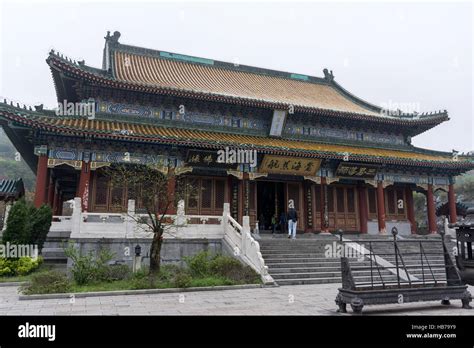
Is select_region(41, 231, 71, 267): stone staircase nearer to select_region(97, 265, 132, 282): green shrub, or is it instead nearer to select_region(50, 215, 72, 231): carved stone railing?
select_region(50, 215, 72, 231): carved stone railing

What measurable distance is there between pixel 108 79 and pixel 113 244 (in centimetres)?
736

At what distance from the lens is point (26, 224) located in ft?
39.6

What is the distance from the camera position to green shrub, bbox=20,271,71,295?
349 inches

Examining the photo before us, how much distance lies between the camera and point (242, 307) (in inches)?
296

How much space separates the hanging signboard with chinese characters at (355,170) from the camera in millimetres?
18391

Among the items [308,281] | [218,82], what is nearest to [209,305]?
[308,281]

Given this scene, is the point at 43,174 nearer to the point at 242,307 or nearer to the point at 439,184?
the point at 242,307

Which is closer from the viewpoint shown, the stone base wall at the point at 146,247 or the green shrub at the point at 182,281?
the green shrub at the point at 182,281

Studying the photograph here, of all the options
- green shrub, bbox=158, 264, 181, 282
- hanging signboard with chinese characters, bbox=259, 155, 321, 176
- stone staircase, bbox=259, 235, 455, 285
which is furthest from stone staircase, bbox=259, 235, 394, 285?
hanging signboard with chinese characters, bbox=259, 155, 321, 176

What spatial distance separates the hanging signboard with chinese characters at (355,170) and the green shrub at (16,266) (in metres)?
13.6

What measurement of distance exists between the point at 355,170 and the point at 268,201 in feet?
15.4

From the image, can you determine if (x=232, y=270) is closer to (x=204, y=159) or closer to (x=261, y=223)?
(x=204, y=159)

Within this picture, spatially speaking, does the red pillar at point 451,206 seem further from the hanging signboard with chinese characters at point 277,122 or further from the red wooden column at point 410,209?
the hanging signboard with chinese characters at point 277,122

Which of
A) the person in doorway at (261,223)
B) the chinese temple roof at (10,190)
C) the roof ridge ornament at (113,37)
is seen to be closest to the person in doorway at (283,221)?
the person in doorway at (261,223)
